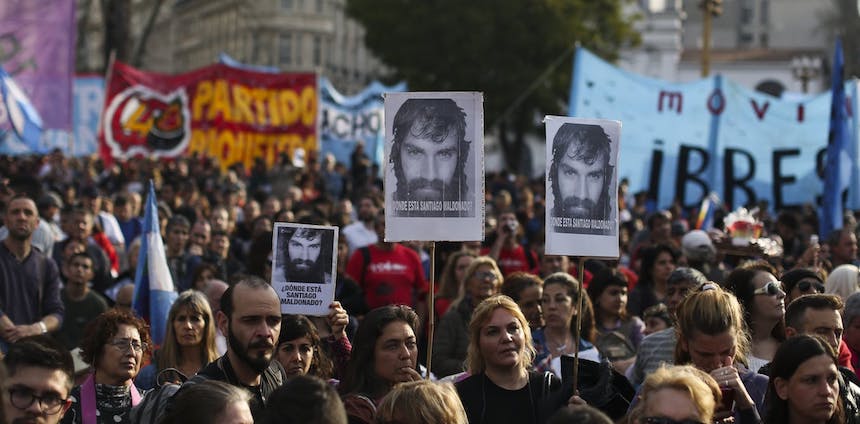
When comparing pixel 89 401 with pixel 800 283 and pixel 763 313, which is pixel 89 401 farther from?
pixel 800 283

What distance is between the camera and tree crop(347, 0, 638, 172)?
53.2 meters

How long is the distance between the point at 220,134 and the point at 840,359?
1812 cm

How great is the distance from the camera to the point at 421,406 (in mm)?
5453

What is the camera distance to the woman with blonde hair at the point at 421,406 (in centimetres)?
545

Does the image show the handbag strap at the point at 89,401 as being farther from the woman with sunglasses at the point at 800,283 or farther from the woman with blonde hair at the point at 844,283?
the woman with blonde hair at the point at 844,283

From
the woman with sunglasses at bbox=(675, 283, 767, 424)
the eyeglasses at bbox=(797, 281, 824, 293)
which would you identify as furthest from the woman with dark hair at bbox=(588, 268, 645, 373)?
the woman with sunglasses at bbox=(675, 283, 767, 424)

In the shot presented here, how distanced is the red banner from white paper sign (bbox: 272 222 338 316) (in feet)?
53.8

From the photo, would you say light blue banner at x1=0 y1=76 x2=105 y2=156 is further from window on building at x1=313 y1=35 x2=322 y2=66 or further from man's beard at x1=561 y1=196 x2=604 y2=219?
window on building at x1=313 y1=35 x2=322 y2=66

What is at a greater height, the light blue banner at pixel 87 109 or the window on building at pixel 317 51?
the window on building at pixel 317 51

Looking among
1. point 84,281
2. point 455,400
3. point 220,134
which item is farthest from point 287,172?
point 455,400

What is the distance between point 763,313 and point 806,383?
153 centimetres

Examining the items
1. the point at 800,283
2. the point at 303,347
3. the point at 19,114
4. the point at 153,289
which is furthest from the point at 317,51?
the point at 303,347

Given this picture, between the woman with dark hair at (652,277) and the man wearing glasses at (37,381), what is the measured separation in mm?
5717

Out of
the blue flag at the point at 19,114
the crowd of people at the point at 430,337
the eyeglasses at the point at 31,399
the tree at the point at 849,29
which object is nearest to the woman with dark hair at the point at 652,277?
the crowd of people at the point at 430,337
